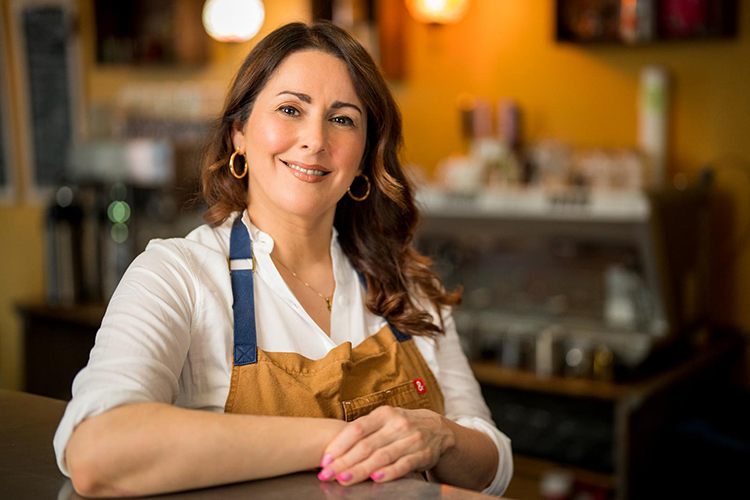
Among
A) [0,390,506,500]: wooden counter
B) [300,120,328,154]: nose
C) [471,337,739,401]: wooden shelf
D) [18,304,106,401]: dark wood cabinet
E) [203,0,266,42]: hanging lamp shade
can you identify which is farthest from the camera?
[18,304,106,401]: dark wood cabinet

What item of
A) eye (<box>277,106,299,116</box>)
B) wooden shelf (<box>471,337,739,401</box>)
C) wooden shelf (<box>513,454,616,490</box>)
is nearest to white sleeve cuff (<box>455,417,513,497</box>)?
eye (<box>277,106,299,116</box>)

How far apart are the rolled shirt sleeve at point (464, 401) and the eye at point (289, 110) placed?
1.76 feet

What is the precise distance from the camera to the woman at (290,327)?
43.4 inches

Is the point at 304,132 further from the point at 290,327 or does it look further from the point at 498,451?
the point at 498,451

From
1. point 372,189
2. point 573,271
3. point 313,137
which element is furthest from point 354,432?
point 573,271

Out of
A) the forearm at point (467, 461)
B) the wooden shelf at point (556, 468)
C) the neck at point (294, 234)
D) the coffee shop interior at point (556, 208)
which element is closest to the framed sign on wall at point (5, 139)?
the coffee shop interior at point (556, 208)

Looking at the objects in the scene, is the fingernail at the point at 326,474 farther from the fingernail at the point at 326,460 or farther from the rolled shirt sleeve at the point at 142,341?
the rolled shirt sleeve at the point at 142,341

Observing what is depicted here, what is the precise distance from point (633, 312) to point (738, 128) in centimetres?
91

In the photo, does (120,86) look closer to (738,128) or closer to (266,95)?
(738,128)

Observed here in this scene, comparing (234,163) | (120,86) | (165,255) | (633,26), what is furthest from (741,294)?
(120,86)

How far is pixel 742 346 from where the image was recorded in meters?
3.33

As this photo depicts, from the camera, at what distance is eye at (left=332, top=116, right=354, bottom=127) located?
5.02 feet

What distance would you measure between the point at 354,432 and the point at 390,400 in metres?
0.34

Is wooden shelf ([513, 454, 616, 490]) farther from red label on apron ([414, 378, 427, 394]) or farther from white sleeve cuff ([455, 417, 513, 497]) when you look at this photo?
red label on apron ([414, 378, 427, 394])
